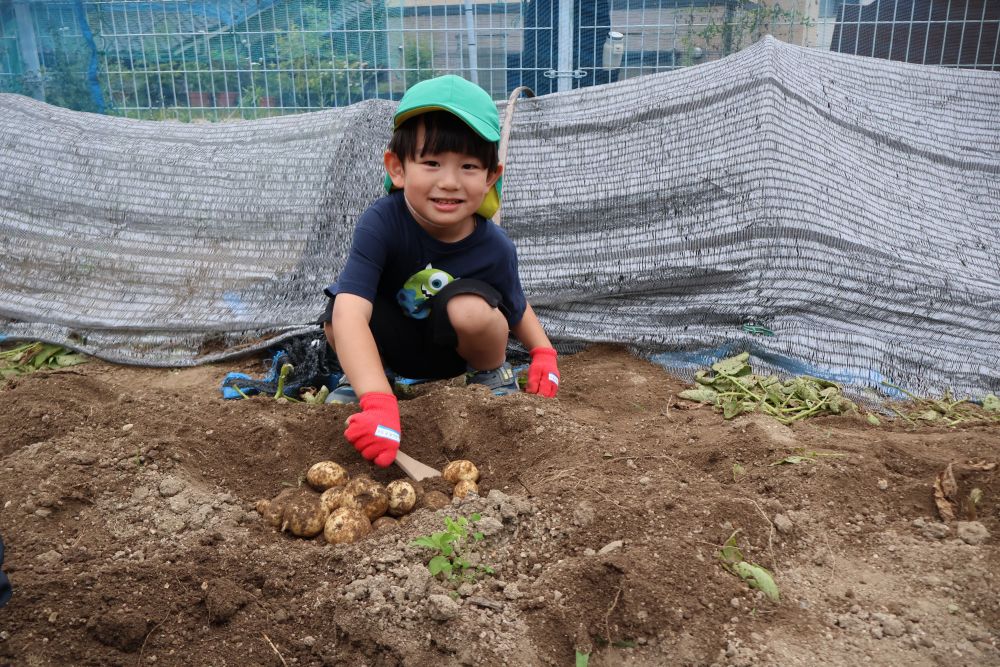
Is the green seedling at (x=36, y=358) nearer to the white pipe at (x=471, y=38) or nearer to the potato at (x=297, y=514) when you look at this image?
the potato at (x=297, y=514)

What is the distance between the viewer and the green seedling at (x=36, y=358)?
9.96 ft

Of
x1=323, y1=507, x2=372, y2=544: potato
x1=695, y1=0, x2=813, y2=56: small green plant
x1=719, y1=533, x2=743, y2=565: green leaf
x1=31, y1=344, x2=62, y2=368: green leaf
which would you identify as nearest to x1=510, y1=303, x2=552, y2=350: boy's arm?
x1=323, y1=507, x2=372, y2=544: potato

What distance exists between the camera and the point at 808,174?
305 cm

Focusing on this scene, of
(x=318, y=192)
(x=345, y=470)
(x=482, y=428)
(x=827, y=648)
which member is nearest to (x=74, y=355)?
(x=318, y=192)

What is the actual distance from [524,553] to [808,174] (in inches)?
82.8

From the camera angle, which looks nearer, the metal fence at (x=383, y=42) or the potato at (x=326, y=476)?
the potato at (x=326, y=476)

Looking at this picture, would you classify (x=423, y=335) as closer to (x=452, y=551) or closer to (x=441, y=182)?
(x=441, y=182)

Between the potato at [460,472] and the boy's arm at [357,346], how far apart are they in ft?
0.89

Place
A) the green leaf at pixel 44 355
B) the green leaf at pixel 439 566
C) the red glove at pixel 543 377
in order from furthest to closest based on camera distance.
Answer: the green leaf at pixel 44 355 → the red glove at pixel 543 377 → the green leaf at pixel 439 566

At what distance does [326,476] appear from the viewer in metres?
1.94

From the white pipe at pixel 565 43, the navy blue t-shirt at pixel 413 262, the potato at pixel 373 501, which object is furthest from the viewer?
the white pipe at pixel 565 43

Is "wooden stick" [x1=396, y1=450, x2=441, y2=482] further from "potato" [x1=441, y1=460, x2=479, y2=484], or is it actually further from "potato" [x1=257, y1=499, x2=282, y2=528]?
"potato" [x1=257, y1=499, x2=282, y2=528]

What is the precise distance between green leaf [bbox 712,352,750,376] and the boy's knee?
918 mm

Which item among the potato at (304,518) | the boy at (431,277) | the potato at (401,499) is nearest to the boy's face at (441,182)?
the boy at (431,277)
